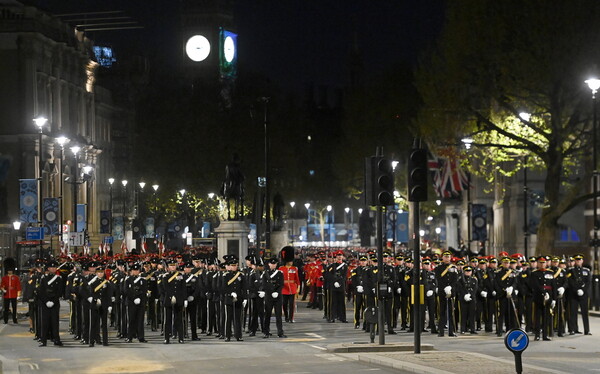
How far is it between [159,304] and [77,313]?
376cm

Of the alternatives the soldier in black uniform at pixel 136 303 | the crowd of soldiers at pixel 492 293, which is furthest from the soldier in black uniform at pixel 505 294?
the soldier in black uniform at pixel 136 303

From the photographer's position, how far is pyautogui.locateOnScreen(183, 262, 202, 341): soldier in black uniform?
29.7m

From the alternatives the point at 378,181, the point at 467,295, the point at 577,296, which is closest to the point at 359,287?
the point at 467,295

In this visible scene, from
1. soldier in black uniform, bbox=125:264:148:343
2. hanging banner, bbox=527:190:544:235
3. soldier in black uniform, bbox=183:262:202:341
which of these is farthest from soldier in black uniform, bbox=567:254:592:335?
hanging banner, bbox=527:190:544:235

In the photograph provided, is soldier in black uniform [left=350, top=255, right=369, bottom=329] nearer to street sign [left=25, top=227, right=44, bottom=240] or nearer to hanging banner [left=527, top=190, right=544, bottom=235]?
hanging banner [left=527, top=190, right=544, bottom=235]

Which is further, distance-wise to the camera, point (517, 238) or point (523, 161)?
point (517, 238)

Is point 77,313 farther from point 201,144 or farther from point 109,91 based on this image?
point 109,91

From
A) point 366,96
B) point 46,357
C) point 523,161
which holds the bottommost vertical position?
point 46,357

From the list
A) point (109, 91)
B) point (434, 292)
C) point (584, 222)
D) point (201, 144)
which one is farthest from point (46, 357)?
point (109, 91)

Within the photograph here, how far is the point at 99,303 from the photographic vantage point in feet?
93.6

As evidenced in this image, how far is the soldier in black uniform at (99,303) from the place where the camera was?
28.3 meters

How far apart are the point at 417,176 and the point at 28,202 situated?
116 ft

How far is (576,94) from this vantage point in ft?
145

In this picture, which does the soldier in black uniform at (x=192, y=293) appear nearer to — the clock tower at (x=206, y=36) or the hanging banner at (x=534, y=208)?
the hanging banner at (x=534, y=208)
